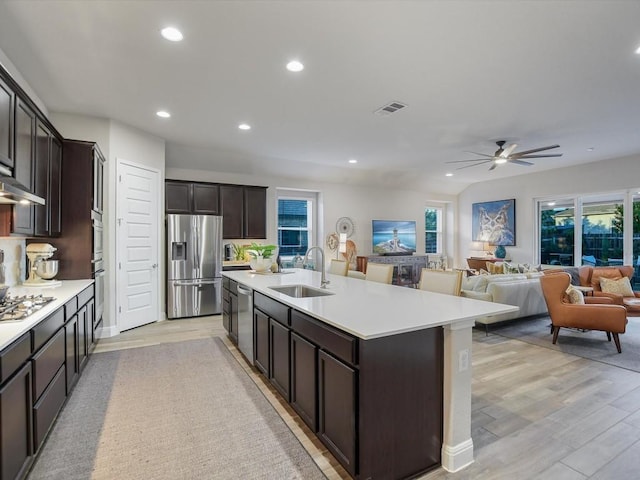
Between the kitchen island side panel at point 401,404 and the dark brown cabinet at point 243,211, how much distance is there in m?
5.10

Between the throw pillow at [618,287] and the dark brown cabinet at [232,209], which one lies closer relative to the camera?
the throw pillow at [618,287]

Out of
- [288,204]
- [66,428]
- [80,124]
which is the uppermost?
[80,124]

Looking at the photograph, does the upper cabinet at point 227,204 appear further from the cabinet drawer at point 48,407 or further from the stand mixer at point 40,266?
the cabinet drawer at point 48,407

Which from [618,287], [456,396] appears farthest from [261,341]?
[618,287]

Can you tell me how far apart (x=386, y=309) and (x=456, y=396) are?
613 millimetres

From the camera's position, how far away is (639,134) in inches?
200

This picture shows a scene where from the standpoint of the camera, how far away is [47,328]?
2.10 meters

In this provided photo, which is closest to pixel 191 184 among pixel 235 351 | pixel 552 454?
pixel 235 351

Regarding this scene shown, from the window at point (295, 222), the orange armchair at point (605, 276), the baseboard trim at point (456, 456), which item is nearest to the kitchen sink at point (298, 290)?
the baseboard trim at point (456, 456)

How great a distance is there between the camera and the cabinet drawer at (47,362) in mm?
1910

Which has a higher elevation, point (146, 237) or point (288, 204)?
point (288, 204)

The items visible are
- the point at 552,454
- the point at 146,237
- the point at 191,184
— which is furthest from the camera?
the point at 191,184

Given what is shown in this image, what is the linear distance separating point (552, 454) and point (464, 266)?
838 cm

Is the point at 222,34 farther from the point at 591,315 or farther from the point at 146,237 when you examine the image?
the point at 591,315
